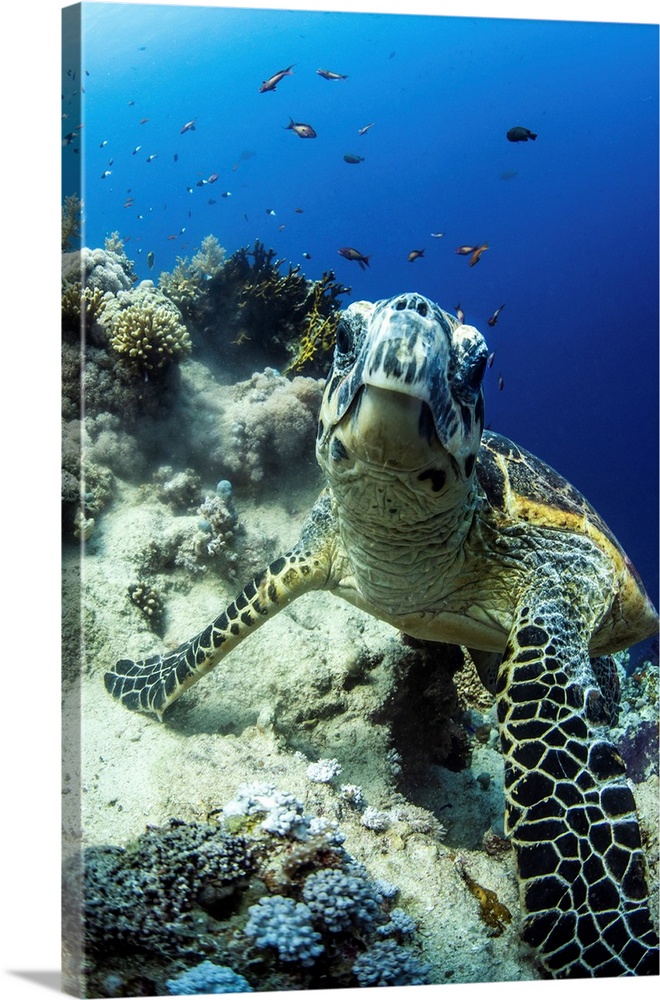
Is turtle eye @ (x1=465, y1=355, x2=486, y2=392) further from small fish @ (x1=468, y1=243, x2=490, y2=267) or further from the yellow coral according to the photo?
small fish @ (x1=468, y1=243, x2=490, y2=267)

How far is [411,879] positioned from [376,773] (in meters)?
0.67

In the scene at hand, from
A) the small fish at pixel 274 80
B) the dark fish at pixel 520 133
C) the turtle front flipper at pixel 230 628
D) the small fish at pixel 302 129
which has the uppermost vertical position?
the dark fish at pixel 520 133

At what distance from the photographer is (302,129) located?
383 cm

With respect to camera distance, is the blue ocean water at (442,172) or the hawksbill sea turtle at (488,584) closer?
the hawksbill sea turtle at (488,584)

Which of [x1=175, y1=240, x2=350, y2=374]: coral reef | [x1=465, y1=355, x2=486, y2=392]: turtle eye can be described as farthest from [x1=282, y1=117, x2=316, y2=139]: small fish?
[x1=465, y1=355, x2=486, y2=392]: turtle eye

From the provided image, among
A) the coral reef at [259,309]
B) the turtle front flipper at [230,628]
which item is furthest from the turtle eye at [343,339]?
the coral reef at [259,309]

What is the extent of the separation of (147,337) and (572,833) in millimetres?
2606

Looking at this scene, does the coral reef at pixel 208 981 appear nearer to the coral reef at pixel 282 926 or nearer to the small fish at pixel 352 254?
the coral reef at pixel 282 926

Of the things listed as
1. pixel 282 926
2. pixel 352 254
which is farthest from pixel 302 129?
pixel 282 926

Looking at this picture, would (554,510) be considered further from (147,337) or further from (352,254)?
(352,254)

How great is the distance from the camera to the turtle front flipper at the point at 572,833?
178cm

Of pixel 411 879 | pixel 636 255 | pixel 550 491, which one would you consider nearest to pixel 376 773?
pixel 411 879

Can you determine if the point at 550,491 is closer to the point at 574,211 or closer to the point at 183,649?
the point at 183,649

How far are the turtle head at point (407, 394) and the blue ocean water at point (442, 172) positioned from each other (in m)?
0.93
